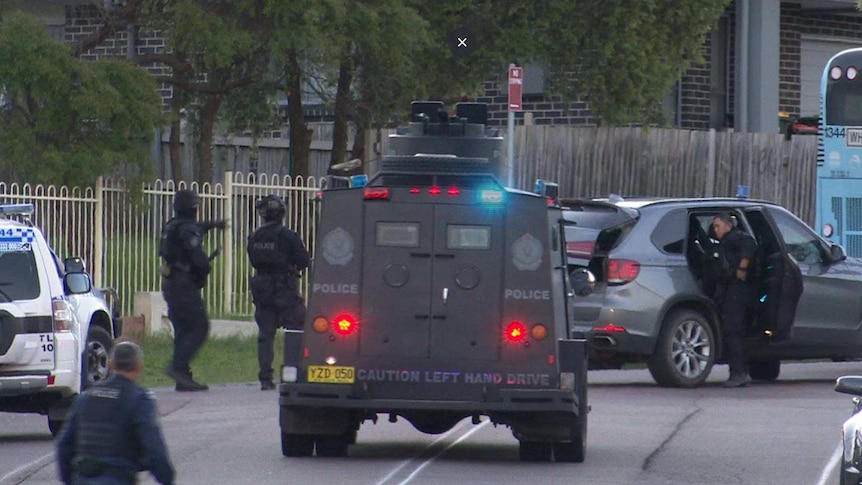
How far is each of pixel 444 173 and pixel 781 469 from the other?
295cm

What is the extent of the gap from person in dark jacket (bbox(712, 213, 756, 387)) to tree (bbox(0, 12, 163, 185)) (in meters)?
7.32

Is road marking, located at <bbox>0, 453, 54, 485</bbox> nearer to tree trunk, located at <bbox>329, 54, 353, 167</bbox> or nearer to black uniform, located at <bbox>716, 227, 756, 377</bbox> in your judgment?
black uniform, located at <bbox>716, 227, 756, 377</bbox>

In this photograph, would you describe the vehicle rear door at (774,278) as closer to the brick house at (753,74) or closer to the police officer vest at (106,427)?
the police officer vest at (106,427)

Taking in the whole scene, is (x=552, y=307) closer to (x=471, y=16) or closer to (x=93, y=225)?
(x=93, y=225)

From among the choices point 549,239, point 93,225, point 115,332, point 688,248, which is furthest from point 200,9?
point 549,239

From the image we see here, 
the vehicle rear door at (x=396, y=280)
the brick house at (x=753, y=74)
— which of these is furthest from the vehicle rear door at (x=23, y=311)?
the brick house at (x=753, y=74)

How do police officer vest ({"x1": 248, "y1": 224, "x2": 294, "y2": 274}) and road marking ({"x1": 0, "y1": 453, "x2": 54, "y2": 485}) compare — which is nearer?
road marking ({"x1": 0, "y1": 453, "x2": 54, "y2": 485})

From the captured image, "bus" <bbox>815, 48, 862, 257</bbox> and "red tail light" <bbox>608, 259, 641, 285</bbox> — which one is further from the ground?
"bus" <bbox>815, 48, 862, 257</bbox>

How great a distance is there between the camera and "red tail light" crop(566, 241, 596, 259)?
15.9m

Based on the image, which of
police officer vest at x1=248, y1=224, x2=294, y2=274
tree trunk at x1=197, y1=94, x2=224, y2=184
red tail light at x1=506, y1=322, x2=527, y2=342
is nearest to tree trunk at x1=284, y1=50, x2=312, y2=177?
tree trunk at x1=197, y1=94, x2=224, y2=184

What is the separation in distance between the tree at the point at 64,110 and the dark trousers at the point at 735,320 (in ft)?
24.4

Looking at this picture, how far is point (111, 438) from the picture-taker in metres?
7.03

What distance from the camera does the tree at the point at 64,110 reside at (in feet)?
63.5

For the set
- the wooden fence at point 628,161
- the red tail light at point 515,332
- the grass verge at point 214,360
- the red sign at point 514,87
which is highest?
the red sign at point 514,87
